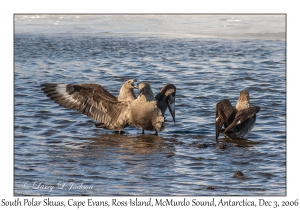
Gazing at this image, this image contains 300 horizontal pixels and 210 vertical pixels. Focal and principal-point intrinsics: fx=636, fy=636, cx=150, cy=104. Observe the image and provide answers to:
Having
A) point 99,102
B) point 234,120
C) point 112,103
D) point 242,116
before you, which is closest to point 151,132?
point 112,103

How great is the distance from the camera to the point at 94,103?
11477 mm

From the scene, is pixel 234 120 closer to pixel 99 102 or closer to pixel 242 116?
pixel 242 116

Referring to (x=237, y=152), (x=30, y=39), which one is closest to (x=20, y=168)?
(x=237, y=152)

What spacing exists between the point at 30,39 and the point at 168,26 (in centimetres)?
473

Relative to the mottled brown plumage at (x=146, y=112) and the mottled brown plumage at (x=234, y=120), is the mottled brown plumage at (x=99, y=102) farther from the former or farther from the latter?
the mottled brown plumage at (x=234, y=120)

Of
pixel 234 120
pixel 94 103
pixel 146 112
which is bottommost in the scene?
pixel 234 120

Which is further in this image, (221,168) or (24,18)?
(24,18)

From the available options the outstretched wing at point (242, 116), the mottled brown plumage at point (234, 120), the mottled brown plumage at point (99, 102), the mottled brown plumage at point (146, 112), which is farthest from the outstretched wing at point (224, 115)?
the mottled brown plumage at point (99, 102)

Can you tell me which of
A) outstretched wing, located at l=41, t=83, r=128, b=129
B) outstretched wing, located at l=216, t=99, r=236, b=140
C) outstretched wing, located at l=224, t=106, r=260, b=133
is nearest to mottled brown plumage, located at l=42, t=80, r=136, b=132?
outstretched wing, located at l=41, t=83, r=128, b=129

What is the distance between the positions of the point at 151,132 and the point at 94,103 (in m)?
1.15

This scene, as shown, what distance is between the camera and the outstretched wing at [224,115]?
10477mm

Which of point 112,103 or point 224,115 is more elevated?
point 112,103

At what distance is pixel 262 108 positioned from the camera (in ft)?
42.1
